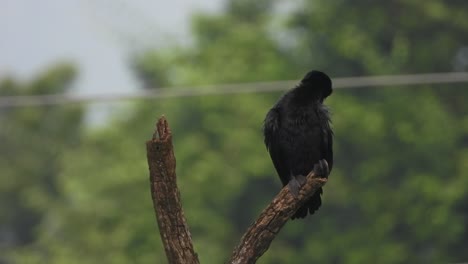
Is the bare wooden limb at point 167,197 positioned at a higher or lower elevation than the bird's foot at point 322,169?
lower

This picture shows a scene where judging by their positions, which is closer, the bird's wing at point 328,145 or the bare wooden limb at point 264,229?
the bare wooden limb at point 264,229

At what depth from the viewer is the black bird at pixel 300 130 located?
6.64m

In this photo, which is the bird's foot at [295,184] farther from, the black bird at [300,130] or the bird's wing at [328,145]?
the bird's wing at [328,145]

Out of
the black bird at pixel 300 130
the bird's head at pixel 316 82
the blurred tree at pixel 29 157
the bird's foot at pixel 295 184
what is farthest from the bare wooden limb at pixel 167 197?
the blurred tree at pixel 29 157

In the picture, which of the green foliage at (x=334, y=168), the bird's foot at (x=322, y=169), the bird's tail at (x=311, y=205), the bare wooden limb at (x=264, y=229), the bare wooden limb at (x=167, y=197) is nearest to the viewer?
the bare wooden limb at (x=167, y=197)

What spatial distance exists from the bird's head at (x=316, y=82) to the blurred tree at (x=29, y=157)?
34.7m

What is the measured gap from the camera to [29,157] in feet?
143

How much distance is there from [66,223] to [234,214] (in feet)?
17.8

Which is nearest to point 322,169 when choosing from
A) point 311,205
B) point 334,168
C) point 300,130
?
point 311,205

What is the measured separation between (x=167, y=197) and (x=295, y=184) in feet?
2.13

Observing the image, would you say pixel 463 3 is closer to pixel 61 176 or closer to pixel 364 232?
pixel 364 232

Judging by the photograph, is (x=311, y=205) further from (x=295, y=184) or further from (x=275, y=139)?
(x=295, y=184)

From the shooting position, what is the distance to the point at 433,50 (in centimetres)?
3759

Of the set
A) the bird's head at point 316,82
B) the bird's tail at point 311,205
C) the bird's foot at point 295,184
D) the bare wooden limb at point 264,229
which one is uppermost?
the bird's head at point 316,82
